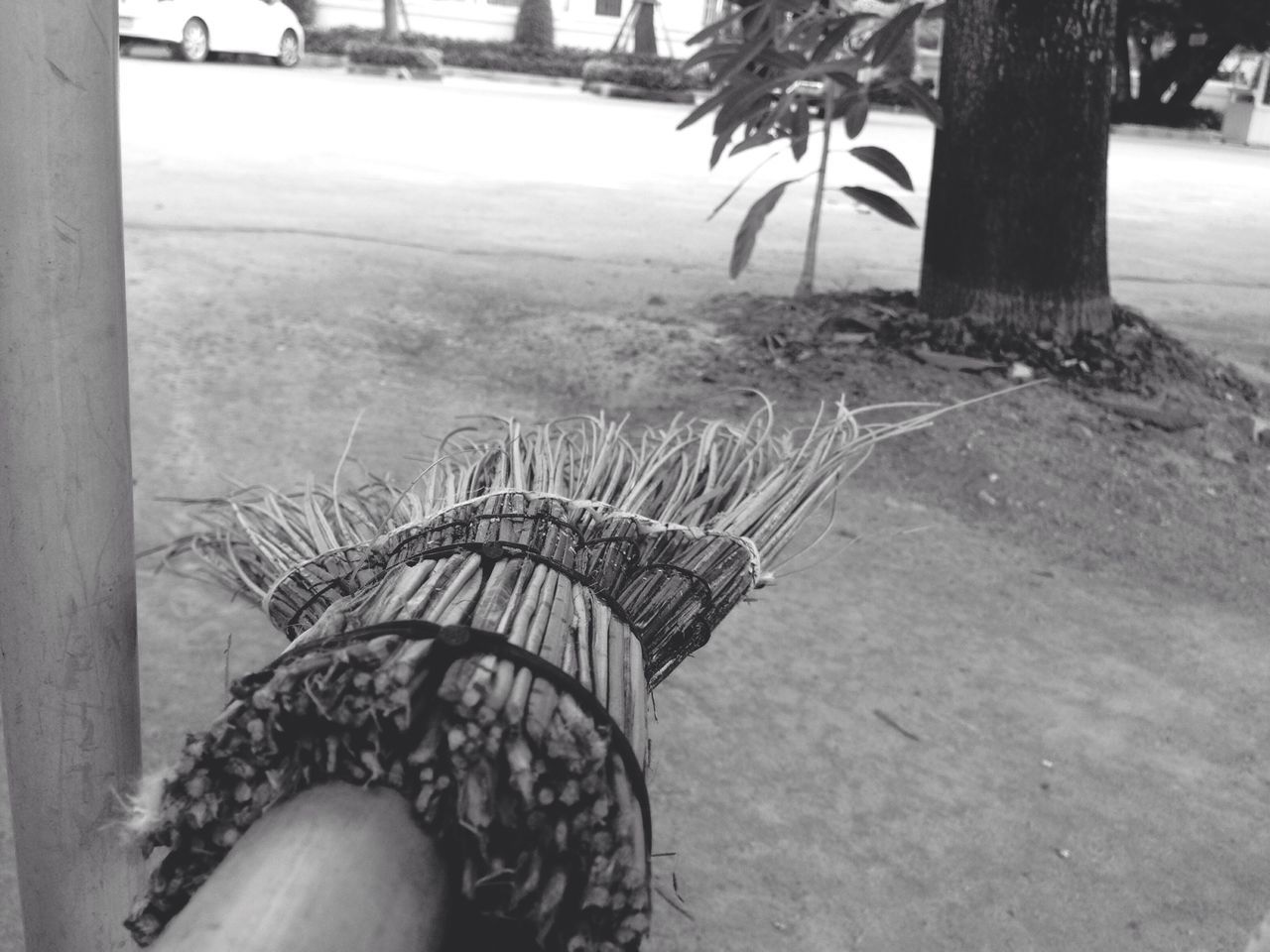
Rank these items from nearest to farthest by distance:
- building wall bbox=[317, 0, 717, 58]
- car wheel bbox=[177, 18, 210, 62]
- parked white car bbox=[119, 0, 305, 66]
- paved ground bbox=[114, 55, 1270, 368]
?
paved ground bbox=[114, 55, 1270, 368]
parked white car bbox=[119, 0, 305, 66]
car wheel bbox=[177, 18, 210, 62]
building wall bbox=[317, 0, 717, 58]

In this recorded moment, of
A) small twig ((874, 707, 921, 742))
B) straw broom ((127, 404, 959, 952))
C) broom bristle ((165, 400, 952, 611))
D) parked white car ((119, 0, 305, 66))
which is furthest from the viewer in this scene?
parked white car ((119, 0, 305, 66))

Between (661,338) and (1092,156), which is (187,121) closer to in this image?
(661,338)

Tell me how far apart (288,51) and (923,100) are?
704 inches

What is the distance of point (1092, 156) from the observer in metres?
3.96

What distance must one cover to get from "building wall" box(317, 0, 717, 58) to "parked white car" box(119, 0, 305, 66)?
810 cm

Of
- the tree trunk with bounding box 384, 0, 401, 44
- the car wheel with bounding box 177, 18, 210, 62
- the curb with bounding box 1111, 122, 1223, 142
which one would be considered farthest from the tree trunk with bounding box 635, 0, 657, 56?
the car wheel with bounding box 177, 18, 210, 62

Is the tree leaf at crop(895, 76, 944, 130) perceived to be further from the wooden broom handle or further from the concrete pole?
the wooden broom handle

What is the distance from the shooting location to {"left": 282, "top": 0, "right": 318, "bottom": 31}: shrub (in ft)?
82.6

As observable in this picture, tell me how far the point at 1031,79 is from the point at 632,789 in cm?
341

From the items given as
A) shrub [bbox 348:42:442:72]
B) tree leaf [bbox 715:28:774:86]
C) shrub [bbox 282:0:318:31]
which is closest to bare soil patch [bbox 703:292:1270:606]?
tree leaf [bbox 715:28:774:86]

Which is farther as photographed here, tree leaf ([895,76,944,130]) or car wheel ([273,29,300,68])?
car wheel ([273,29,300,68])

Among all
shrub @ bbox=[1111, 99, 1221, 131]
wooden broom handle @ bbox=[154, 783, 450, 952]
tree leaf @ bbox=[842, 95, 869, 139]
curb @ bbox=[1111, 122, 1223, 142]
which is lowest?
wooden broom handle @ bbox=[154, 783, 450, 952]

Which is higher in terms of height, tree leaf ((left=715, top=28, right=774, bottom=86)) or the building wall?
the building wall

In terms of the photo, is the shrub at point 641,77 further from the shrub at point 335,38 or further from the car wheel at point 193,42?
the car wheel at point 193,42
